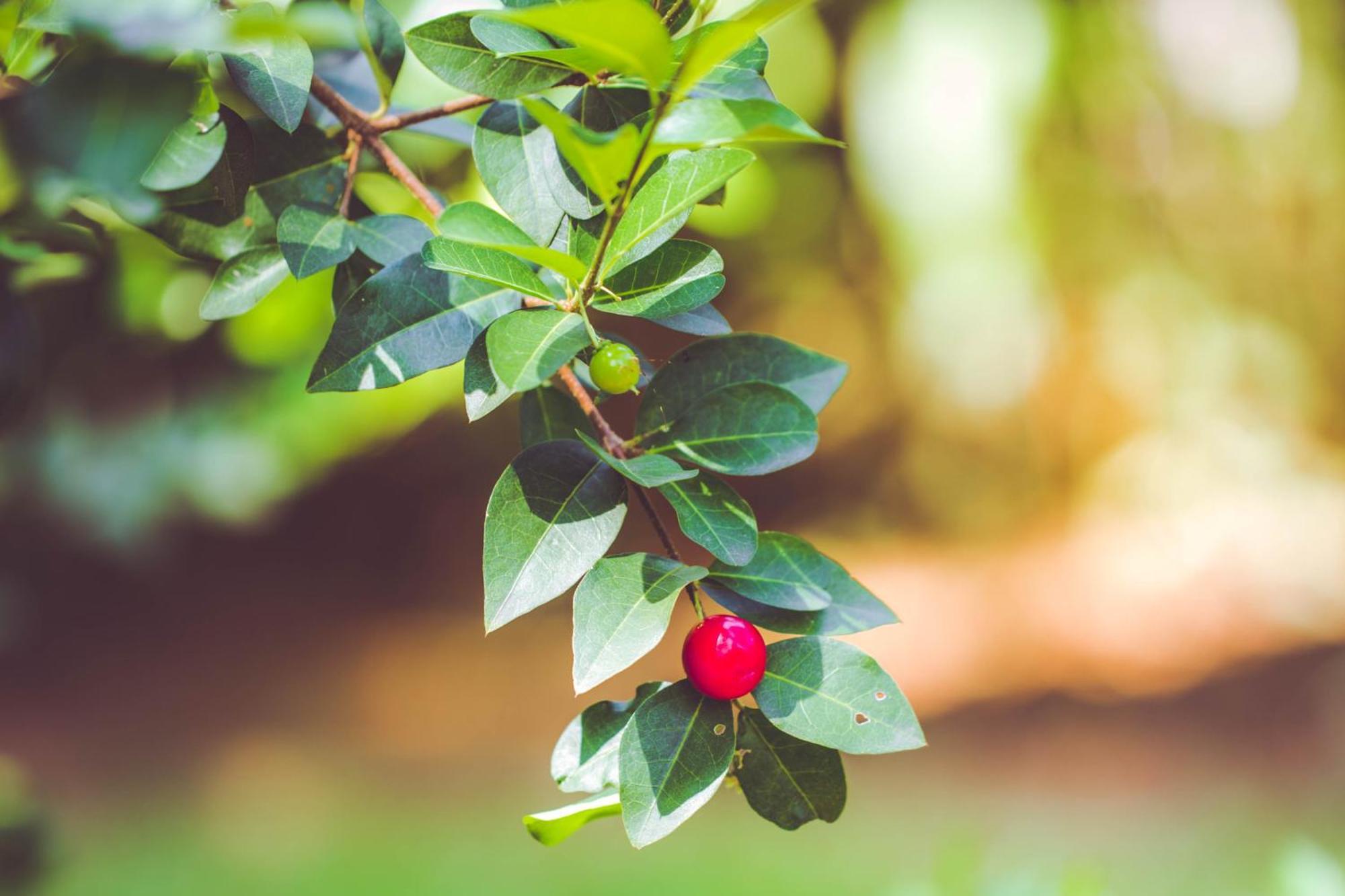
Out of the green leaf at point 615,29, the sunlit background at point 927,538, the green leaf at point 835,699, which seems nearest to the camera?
the green leaf at point 615,29

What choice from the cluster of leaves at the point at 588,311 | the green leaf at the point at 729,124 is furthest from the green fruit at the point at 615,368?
the green leaf at the point at 729,124

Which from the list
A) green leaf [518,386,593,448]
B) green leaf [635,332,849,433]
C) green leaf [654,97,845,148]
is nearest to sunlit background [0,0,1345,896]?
green leaf [518,386,593,448]

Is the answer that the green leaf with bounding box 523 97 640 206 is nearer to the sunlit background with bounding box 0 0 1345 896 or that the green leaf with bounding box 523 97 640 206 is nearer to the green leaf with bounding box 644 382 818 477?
the green leaf with bounding box 644 382 818 477

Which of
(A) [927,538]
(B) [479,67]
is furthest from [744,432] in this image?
(A) [927,538]

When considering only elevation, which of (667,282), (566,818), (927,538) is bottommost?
(927,538)

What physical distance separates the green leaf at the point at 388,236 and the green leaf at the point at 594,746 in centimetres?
28

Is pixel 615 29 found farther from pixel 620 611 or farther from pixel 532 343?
pixel 620 611

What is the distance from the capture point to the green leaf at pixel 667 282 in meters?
0.48

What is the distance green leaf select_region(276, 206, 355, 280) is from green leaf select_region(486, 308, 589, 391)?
158mm

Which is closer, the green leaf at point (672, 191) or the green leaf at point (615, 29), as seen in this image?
the green leaf at point (615, 29)

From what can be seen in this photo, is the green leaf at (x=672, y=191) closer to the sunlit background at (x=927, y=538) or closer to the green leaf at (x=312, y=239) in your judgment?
the green leaf at (x=312, y=239)

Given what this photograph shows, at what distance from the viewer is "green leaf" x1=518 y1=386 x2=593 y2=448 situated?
634mm

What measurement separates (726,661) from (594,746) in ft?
0.28

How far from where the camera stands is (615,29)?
0.36m
